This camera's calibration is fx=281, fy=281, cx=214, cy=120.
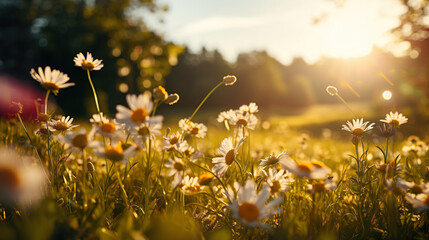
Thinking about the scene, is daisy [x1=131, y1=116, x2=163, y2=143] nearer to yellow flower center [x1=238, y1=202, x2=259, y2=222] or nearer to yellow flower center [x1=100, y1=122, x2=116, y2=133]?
yellow flower center [x1=100, y1=122, x2=116, y2=133]

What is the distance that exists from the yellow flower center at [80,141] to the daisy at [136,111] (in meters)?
0.17

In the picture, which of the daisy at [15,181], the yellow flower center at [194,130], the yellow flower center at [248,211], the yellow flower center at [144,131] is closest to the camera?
the daisy at [15,181]

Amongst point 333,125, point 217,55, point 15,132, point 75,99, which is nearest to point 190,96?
point 217,55

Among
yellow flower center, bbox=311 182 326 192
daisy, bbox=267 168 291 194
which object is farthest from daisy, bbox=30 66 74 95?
yellow flower center, bbox=311 182 326 192

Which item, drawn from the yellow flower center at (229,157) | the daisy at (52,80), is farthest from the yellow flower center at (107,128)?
the yellow flower center at (229,157)

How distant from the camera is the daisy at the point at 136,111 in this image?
1.07 metres

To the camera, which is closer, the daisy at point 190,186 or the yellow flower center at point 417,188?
the yellow flower center at point 417,188

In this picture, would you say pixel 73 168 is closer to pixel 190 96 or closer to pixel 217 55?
pixel 190 96

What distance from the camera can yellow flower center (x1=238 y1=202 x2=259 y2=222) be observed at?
1.01 m

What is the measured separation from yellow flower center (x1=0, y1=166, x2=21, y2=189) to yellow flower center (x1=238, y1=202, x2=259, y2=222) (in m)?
0.72

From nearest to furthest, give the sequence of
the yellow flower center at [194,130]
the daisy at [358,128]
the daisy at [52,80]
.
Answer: the daisy at [52,80]
the daisy at [358,128]
the yellow flower center at [194,130]

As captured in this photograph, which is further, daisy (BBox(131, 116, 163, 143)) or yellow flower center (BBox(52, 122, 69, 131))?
yellow flower center (BBox(52, 122, 69, 131))

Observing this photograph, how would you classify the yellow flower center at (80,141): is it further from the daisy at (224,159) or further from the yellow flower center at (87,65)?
the daisy at (224,159)

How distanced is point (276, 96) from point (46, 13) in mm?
30036
